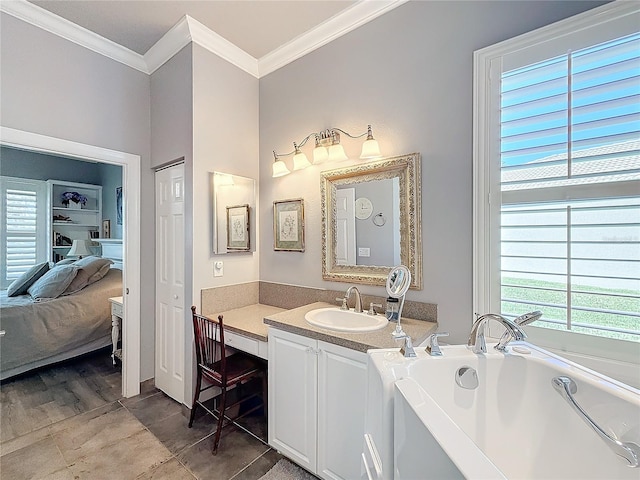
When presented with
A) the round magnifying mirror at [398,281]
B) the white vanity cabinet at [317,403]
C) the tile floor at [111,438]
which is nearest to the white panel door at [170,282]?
the tile floor at [111,438]

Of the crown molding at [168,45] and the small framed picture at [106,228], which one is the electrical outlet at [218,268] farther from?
the small framed picture at [106,228]

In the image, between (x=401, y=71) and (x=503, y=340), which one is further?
(x=401, y=71)

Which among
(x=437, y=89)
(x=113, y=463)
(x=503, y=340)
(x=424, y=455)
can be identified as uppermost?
(x=437, y=89)

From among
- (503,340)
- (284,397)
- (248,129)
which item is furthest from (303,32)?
(284,397)

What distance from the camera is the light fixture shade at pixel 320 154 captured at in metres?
2.05

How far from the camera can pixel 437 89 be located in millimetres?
1673

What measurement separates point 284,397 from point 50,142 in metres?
2.35

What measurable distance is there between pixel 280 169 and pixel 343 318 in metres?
1.25

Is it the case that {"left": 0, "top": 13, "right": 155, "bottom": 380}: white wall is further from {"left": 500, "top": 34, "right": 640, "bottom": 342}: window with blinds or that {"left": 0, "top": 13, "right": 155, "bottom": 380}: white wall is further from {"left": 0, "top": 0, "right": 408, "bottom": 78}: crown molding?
{"left": 500, "top": 34, "right": 640, "bottom": 342}: window with blinds

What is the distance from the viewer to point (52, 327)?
2.83m

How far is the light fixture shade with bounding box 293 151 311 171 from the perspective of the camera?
220 centimetres

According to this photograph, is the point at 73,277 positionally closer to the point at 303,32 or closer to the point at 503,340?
the point at 303,32

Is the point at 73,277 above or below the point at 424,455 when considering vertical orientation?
above

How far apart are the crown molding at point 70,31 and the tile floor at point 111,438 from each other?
2799 millimetres
